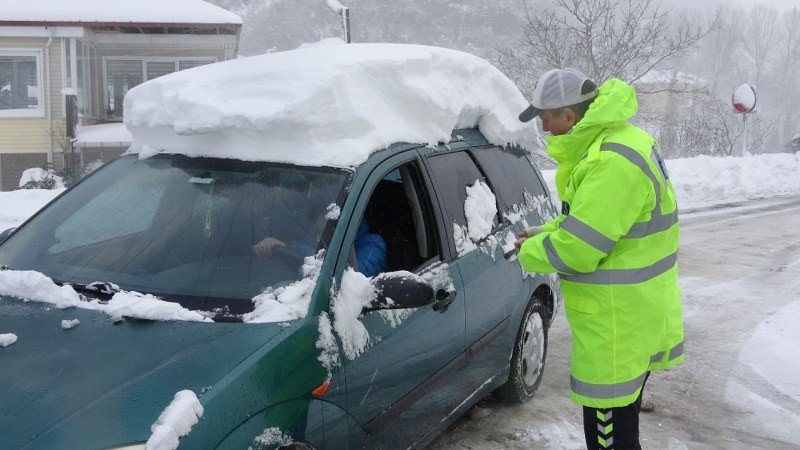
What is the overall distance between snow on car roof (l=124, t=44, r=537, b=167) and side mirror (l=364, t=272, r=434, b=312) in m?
0.61

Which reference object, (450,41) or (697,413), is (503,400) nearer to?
(697,413)

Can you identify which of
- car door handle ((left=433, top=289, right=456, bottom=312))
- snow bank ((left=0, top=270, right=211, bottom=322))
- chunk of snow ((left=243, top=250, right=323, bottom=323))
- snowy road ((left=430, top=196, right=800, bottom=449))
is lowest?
snowy road ((left=430, top=196, right=800, bottom=449))

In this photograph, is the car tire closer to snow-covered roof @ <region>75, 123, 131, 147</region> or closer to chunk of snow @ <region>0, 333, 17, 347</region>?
chunk of snow @ <region>0, 333, 17, 347</region>

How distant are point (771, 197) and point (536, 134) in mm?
12296

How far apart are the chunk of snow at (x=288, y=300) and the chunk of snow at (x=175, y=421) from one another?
0.46 metres

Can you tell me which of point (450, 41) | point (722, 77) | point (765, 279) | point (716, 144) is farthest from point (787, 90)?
point (765, 279)

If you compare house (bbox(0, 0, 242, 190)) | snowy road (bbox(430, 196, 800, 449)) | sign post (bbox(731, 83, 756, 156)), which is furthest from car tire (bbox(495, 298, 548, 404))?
sign post (bbox(731, 83, 756, 156))

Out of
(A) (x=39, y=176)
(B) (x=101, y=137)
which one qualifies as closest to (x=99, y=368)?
(A) (x=39, y=176)

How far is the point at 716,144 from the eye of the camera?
30203 millimetres

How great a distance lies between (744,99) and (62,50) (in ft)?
58.1

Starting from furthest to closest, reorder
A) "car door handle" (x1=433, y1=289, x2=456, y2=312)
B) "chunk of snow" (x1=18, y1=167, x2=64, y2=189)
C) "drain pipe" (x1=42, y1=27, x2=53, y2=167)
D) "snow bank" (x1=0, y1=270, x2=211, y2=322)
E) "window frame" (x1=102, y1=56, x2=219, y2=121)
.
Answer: "window frame" (x1=102, y1=56, x2=219, y2=121) < "drain pipe" (x1=42, y1=27, x2=53, y2=167) < "chunk of snow" (x1=18, y1=167, x2=64, y2=189) < "car door handle" (x1=433, y1=289, x2=456, y2=312) < "snow bank" (x1=0, y1=270, x2=211, y2=322)

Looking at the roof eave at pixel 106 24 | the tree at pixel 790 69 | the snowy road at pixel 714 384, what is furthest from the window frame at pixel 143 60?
the tree at pixel 790 69

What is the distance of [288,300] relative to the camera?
261cm

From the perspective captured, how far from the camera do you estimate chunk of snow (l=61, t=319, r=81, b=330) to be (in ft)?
8.33
